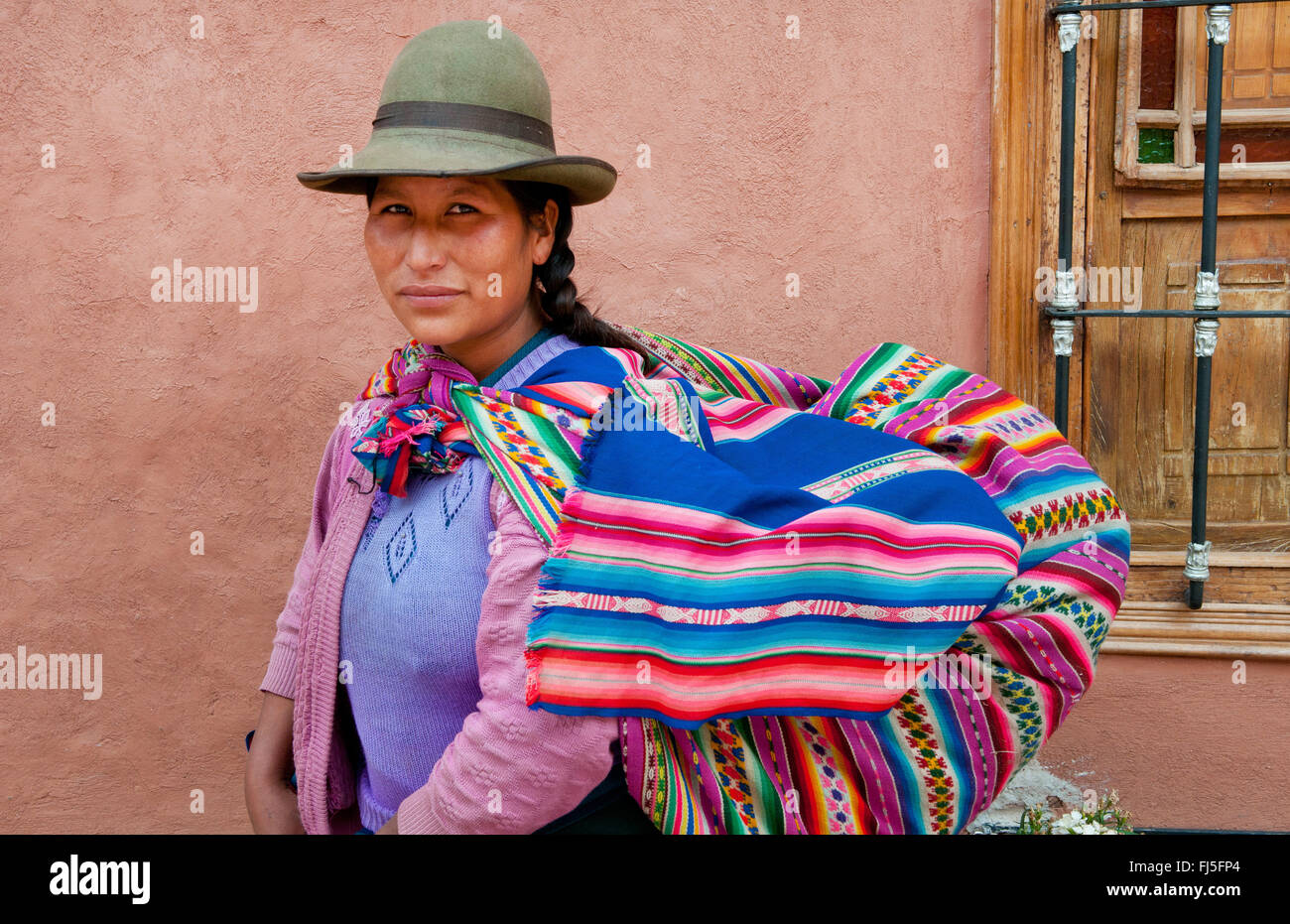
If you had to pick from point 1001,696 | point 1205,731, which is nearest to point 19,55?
point 1001,696

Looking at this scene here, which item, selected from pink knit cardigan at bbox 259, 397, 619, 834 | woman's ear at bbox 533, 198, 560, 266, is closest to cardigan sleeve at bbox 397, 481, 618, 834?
pink knit cardigan at bbox 259, 397, 619, 834

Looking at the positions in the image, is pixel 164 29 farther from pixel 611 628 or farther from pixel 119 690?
pixel 611 628

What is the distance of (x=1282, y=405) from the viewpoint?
2902mm

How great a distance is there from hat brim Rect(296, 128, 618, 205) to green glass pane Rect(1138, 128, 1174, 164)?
1837 mm

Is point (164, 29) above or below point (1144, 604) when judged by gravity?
above

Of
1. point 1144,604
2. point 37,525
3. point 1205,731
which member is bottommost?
point 1205,731

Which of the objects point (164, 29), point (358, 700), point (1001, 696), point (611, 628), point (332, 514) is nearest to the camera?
point (611, 628)

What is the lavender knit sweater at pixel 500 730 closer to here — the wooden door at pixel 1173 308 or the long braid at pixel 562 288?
the long braid at pixel 562 288

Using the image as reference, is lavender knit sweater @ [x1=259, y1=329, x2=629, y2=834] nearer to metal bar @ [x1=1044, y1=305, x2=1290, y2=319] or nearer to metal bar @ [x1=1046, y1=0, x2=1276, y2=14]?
metal bar @ [x1=1044, y1=305, x2=1290, y2=319]

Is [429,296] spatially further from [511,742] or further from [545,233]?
[511,742]

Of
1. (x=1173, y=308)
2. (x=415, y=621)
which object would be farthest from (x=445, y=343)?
(x=1173, y=308)

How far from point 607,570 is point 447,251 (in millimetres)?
579

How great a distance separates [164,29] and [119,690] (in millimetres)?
1758

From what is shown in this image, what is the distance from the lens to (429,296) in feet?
5.57
